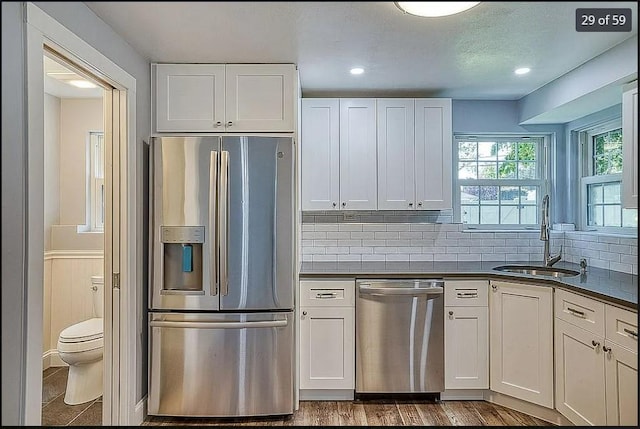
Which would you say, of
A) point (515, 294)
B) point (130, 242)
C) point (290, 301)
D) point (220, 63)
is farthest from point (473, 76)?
point (130, 242)

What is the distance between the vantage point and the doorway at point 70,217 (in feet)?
11.3

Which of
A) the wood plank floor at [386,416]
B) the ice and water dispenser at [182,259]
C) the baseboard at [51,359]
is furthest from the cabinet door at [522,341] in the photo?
the baseboard at [51,359]

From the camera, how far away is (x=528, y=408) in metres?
2.70

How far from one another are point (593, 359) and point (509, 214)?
165 centimetres

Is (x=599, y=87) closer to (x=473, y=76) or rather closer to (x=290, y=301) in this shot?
(x=473, y=76)

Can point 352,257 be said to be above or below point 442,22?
below

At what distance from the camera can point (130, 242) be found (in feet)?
7.87

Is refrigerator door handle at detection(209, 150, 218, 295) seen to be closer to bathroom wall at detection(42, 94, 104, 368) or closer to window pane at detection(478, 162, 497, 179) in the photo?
bathroom wall at detection(42, 94, 104, 368)

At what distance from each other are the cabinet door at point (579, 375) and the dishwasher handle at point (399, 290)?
695 millimetres

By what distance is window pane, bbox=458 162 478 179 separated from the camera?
3672mm

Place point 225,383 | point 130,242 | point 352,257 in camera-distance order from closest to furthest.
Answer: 1. point 130,242
2. point 225,383
3. point 352,257

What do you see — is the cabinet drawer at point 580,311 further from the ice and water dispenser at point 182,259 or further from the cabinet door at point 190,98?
the cabinet door at point 190,98

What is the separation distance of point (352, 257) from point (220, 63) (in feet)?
5.66

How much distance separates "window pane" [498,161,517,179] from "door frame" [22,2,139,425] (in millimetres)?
2759
